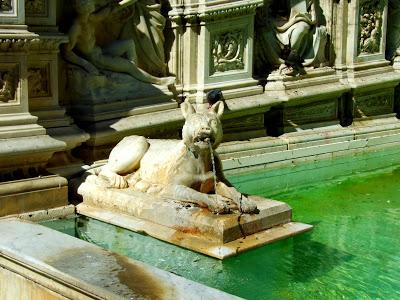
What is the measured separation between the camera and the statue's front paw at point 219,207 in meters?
6.19

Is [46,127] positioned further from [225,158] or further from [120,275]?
[120,275]

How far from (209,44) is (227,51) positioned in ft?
1.23

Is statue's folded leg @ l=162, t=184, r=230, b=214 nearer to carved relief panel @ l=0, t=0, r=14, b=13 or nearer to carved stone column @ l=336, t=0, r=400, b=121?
carved relief panel @ l=0, t=0, r=14, b=13

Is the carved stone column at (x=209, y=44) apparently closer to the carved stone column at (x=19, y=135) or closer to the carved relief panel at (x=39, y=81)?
the carved relief panel at (x=39, y=81)

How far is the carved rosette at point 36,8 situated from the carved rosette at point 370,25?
619 centimetres

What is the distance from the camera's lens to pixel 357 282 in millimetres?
5469

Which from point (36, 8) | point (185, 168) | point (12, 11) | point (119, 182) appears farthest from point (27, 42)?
point (185, 168)

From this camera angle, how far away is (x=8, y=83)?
6.77 metres

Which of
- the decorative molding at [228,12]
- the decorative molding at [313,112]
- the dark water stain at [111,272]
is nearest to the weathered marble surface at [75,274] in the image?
the dark water stain at [111,272]

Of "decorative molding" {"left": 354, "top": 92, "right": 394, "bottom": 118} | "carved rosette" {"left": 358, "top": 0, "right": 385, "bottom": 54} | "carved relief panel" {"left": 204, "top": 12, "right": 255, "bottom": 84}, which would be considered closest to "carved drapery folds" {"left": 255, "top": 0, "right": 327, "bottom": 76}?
"carved relief panel" {"left": 204, "top": 12, "right": 255, "bottom": 84}

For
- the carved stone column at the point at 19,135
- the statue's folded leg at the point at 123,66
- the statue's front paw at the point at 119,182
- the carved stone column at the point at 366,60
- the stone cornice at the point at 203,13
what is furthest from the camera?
the carved stone column at the point at 366,60

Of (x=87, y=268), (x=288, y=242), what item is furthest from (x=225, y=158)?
(x=87, y=268)

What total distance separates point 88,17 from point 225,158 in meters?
2.59

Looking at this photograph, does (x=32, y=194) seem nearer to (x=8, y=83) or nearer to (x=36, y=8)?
(x=8, y=83)
